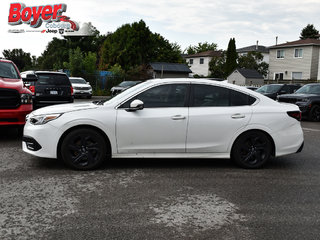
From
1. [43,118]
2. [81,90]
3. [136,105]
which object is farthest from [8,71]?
[81,90]

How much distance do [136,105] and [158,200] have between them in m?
1.79

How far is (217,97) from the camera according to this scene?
6145mm

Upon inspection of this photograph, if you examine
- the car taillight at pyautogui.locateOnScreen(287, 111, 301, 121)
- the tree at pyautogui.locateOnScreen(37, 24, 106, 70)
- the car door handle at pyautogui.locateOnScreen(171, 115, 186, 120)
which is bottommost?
the car door handle at pyautogui.locateOnScreen(171, 115, 186, 120)

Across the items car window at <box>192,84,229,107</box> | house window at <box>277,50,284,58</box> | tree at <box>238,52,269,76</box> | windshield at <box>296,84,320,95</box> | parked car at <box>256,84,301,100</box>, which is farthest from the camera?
tree at <box>238,52,269,76</box>

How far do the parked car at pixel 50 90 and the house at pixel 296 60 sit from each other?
3799 cm

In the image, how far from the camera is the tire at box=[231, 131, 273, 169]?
20.0ft

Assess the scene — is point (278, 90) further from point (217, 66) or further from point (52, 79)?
point (217, 66)

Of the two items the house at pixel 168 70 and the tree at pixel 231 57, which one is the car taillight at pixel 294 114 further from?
the tree at pixel 231 57

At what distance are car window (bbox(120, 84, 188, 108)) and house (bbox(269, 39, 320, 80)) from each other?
140ft

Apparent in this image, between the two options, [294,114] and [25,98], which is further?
[25,98]

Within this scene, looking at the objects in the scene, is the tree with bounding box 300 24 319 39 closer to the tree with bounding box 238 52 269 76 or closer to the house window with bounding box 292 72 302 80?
the tree with bounding box 238 52 269 76

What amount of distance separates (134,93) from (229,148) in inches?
73.2

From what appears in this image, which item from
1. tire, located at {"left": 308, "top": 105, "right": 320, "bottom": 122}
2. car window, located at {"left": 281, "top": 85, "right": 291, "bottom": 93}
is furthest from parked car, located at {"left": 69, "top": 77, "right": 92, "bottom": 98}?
tire, located at {"left": 308, "top": 105, "right": 320, "bottom": 122}

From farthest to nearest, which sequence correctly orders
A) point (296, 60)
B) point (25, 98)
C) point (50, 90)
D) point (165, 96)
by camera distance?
point (296, 60), point (50, 90), point (25, 98), point (165, 96)
